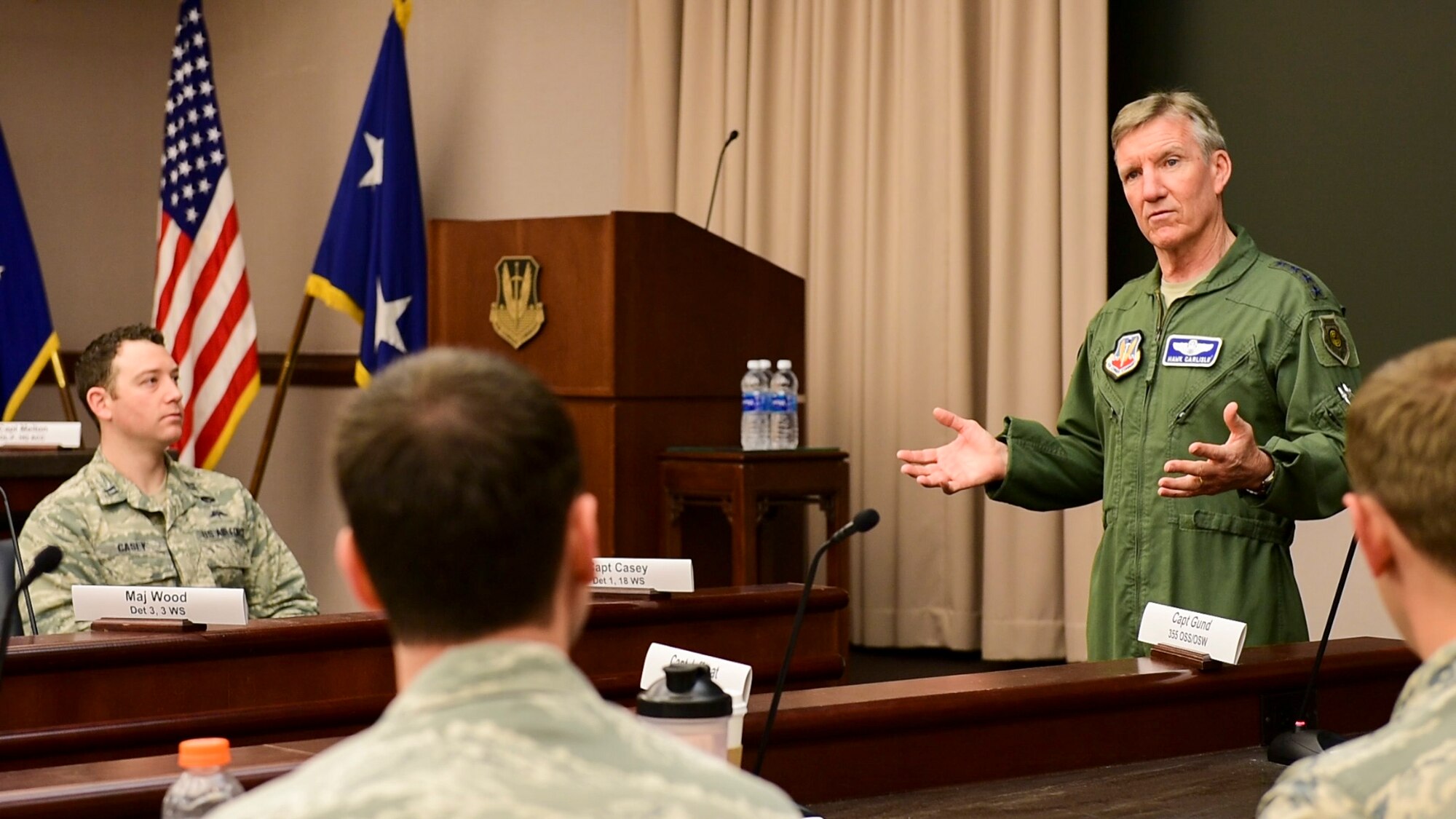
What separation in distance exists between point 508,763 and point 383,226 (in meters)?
5.75

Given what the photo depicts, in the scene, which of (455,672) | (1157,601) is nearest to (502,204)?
(1157,601)

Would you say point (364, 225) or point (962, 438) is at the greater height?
point (364, 225)

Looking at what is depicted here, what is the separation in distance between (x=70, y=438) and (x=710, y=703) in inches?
171

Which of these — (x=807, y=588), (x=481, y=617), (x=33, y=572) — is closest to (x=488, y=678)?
(x=481, y=617)

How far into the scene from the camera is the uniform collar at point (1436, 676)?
40.9 inches

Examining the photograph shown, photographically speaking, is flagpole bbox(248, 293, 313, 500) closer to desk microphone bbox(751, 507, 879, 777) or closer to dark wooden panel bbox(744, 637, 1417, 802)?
dark wooden panel bbox(744, 637, 1417, 802)

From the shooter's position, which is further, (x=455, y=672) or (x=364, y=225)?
(x=364, y=225)

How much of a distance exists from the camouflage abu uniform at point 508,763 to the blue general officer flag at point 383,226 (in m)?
5.51

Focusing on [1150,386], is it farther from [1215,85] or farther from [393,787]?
[393,787]

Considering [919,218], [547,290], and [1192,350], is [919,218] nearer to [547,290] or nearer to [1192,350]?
[547,290]

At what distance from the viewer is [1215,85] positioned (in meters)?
4.27

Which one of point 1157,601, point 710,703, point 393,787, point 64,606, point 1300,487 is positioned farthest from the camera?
point 64,606

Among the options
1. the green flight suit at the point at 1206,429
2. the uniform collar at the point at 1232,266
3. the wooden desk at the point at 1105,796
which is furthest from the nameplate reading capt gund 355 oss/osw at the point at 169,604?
the uniform collar at the point at 1232,266

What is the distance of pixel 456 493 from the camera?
0.91 metres
